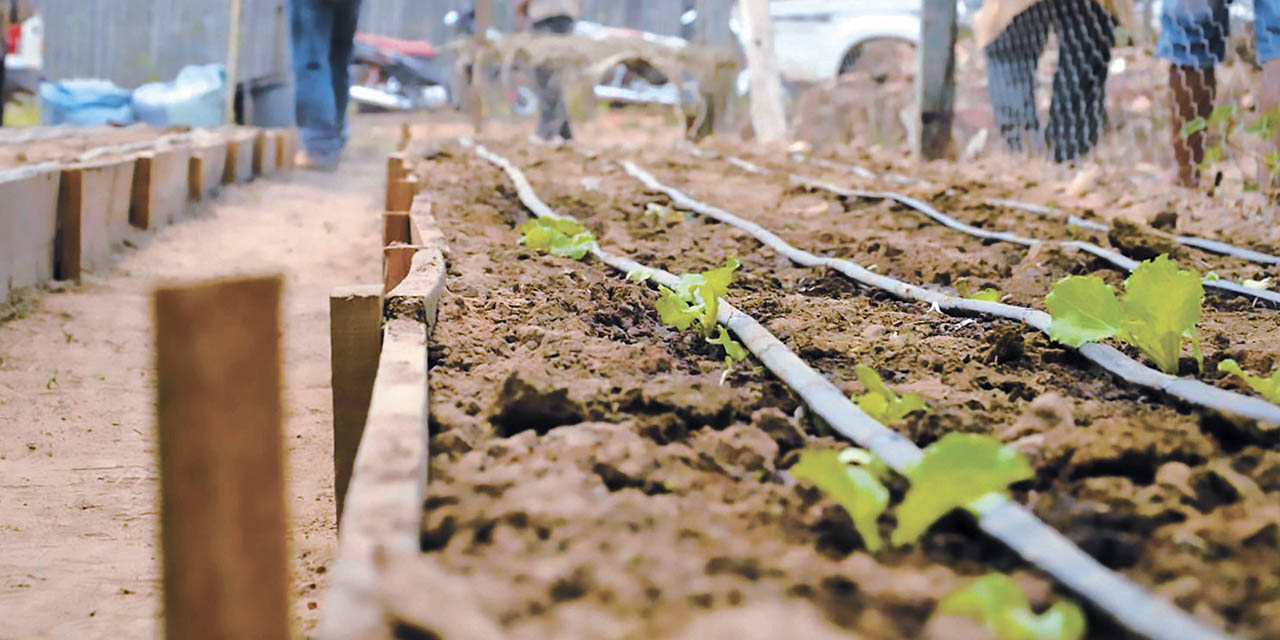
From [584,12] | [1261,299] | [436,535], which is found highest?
[584,12]

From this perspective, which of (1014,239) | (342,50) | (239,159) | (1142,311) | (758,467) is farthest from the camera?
(342,50)

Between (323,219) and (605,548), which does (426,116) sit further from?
(605,548)

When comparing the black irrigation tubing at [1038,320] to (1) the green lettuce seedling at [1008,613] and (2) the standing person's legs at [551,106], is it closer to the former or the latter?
(1) the green lettuce seedling at [1008,613]

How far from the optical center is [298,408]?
8.63 ft

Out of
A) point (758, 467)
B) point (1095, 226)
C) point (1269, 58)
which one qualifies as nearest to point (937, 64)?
point (1269, 58)

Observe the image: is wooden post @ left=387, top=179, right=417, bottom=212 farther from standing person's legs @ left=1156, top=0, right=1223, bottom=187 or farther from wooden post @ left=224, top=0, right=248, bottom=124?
wooden post @ left=224, top=0, right=248, bottom=124

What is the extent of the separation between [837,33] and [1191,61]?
5274mm

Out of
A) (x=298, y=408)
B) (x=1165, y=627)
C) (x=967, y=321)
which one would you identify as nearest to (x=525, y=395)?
(x=1165, y=627)

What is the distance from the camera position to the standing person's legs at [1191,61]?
4281 mm

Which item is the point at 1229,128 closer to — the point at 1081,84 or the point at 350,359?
the point at 1081,84

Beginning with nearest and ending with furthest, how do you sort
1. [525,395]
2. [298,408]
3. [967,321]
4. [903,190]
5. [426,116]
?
1. [525,395]
2. [967,321]
3. [298,408]
4. [903,190]
5. [426,116]

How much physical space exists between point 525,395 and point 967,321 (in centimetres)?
99

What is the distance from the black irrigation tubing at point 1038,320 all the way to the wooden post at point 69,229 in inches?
72.6

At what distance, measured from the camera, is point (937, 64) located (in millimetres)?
6375
